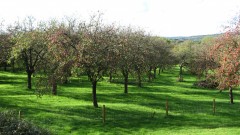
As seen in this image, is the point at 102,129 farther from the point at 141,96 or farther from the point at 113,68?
the point at 141,96

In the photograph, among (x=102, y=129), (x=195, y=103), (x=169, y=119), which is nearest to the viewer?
(x=102, y=129)

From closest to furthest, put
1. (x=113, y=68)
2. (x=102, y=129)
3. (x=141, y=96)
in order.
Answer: (x=102, y=129) → (x=113, y=68) → (x=141, y=96)

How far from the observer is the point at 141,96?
49.9 metres

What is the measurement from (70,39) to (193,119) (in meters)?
17.7

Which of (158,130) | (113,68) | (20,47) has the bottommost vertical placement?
(158,130)

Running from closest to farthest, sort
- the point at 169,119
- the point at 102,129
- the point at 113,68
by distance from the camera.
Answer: the point at 102,129, the point at 169,119, the point at 113,68

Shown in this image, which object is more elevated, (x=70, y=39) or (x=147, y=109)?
(x=70, y=39)

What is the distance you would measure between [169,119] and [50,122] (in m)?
12.9

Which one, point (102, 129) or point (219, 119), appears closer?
point (102, 129)

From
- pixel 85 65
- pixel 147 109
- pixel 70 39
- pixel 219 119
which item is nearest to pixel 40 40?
pixel 70 39

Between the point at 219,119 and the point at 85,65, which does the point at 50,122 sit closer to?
the point at 85,65

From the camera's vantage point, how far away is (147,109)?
3856 cm

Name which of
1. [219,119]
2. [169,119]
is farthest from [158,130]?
[219,119]

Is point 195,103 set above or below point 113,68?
below
